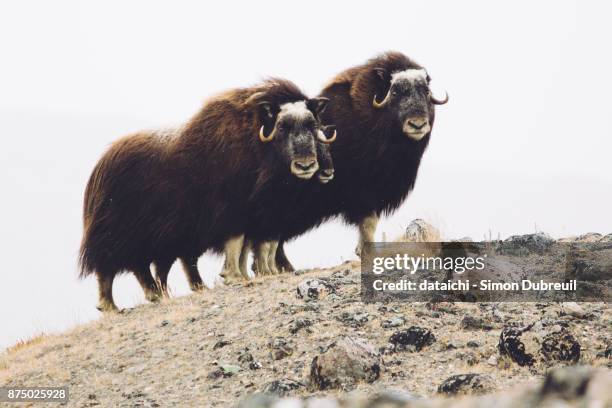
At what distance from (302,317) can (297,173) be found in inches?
102

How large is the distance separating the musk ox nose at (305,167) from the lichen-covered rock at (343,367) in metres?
3.90

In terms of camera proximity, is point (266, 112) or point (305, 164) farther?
point (266, 112)

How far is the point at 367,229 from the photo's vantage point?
1059cm

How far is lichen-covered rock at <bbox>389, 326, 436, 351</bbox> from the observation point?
665 centimetres

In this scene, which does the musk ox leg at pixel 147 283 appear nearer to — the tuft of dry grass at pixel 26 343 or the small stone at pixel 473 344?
the tuft of dry grass at pixel 26 343

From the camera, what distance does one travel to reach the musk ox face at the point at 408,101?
10406 mm

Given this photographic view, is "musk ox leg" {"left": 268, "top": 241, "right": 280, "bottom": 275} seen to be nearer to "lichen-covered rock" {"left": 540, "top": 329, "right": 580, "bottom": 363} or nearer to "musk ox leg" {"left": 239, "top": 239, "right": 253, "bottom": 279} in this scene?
"musk ox leg" {"left": 239, "top": 239, "right": 253, "bottom": 279}

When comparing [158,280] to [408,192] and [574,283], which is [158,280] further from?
[574,283]

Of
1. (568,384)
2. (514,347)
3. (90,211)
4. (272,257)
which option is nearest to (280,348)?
(514,347)

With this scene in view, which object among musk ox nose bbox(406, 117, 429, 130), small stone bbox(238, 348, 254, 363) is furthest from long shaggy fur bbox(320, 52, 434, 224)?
small stone bbox(238, 348, 254, 363)

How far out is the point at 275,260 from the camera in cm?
1128

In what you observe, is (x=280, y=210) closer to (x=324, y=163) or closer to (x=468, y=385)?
(x=324, y=163)

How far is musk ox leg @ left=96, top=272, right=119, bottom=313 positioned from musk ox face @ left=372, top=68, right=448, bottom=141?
3.75 metres

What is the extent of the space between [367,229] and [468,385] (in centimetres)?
526
